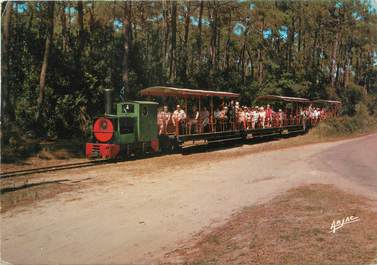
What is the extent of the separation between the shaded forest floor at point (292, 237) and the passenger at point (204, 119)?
43.5ft

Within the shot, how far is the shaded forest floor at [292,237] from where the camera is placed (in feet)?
16.9

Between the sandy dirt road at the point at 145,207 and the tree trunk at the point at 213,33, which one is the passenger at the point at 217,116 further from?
the tree trunk at the point at 213,33

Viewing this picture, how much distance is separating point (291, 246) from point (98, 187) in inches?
259

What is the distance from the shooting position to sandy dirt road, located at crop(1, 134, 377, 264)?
661cm

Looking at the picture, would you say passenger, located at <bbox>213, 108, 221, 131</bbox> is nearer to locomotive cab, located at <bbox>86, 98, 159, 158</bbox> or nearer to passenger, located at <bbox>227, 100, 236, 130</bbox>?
passenger, located at <bbox>227, 100, 236, 130</bbox>

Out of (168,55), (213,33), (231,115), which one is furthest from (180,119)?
(168,55)

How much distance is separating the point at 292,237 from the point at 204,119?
15.8 metres

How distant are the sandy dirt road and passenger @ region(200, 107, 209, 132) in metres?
6.39

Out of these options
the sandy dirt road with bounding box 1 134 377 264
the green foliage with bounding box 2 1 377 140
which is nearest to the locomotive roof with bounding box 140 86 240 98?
the green foliage with bounding box 2 1 377 140

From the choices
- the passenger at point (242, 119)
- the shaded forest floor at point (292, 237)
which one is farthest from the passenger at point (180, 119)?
the shaded forest floor at point (292, 237)

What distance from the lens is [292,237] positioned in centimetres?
575

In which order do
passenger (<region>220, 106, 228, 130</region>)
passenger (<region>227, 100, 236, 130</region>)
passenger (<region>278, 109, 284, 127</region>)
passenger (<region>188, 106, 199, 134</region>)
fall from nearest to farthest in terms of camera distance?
passenger (<region>188, 106, 199, 134</region>) → passenger (<region>220, 106, 228, 130</region>) → passenger (<region>227, 100, 236, 130</region>) → passenger (<region>278, 109, 284, 127</region>)
